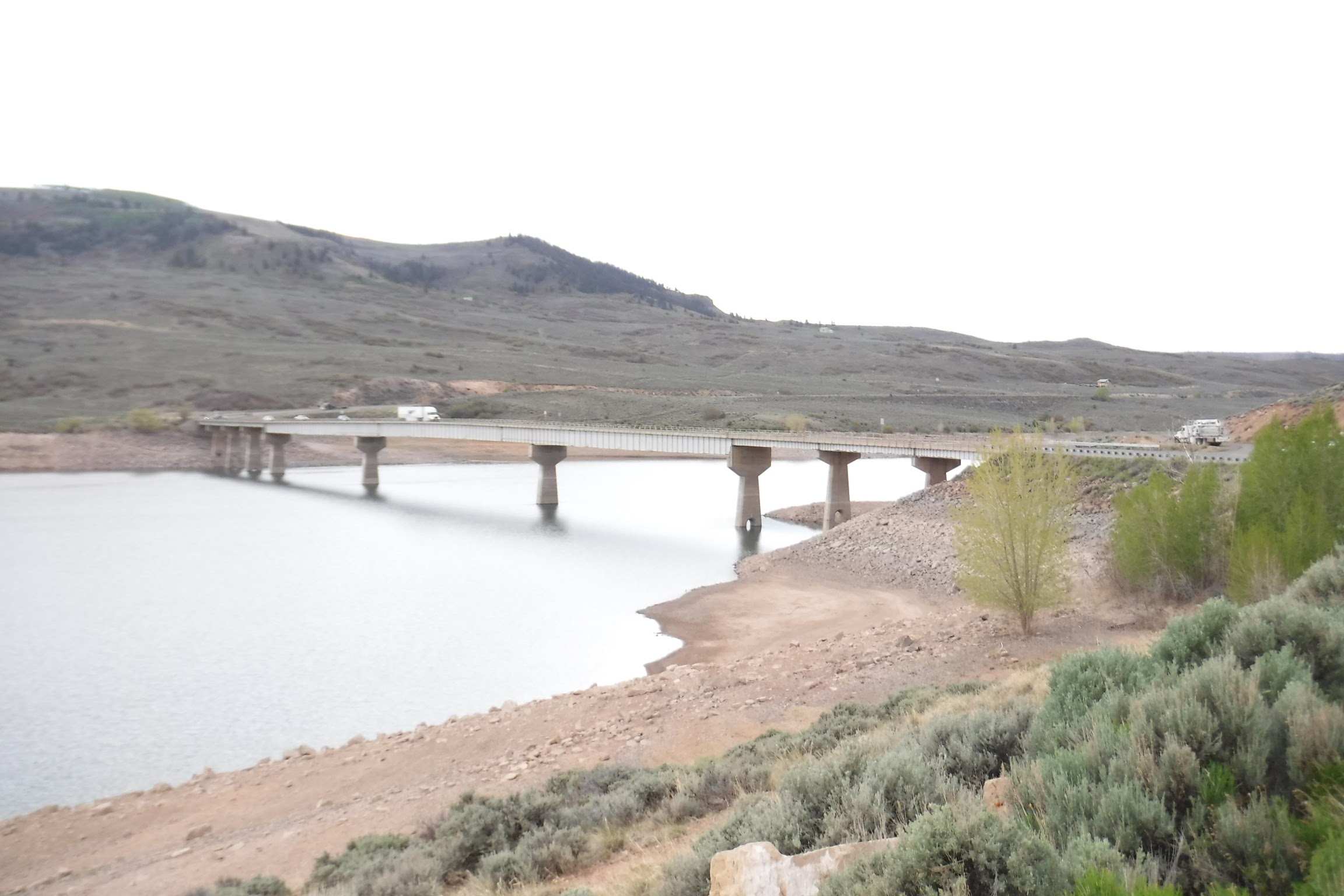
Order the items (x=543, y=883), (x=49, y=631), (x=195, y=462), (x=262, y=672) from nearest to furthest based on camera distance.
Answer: (x=543, y=883), (x=262, y=672), (x=49, y=631), (x=195, y=462)

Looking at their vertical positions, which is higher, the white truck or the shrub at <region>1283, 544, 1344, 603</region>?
the white truck

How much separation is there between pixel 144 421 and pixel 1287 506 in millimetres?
77849

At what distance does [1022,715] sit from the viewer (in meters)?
7.45

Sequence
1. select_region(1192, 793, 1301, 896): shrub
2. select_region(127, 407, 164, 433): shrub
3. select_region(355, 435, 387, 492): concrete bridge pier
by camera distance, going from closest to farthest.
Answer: select_region(1192, 793, 1301, 896): shrub
select_region(355, 435, 387, 492): concrete bridge pier
select_region(127, 407, 164, 433): shrub

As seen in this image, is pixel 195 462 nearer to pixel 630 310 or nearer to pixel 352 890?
pixel 352 890

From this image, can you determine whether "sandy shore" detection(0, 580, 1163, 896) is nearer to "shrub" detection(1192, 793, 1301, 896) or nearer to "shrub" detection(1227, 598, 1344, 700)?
"shrub" detection(1227, 598, 1344, 700)

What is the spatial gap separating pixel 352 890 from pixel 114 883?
4688mm

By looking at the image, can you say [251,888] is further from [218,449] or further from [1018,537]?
[218,449]

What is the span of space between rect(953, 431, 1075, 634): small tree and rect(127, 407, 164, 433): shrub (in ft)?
237

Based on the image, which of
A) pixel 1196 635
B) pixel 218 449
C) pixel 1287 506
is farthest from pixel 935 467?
pixel 218 449

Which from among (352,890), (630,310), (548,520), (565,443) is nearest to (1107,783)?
(352,890)

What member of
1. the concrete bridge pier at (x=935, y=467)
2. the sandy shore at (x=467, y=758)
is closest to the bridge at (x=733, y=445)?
the concrete bridge pier at (x=935, y=467)

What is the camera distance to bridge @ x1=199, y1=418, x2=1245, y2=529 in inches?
1577

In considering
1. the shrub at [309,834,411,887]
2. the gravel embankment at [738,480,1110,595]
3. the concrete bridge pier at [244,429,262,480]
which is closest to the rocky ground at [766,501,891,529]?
the gravel embankment at [738,480,1110,595]
